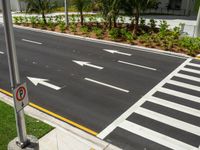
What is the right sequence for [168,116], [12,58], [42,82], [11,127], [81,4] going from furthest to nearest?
[81,4]
[42,82]
[168,116]
[11,127]
[12,58]

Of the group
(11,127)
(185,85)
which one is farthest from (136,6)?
(11,127)

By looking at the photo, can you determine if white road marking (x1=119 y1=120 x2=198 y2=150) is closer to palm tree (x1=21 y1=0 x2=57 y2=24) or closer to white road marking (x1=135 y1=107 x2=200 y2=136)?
white road marking (x1=135 y1=107 x2=200 y2=136)

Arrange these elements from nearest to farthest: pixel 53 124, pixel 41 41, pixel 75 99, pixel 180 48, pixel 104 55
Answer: pixel 53 124, pixel 75 99, pixel 104 55, pixel 180 48, pixel 41 41

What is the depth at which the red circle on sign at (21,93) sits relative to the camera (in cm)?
560

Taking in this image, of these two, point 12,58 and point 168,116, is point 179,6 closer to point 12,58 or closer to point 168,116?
Answer: point 168,116

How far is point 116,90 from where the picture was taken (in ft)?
36.1

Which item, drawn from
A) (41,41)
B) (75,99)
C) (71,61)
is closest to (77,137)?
(75,99)

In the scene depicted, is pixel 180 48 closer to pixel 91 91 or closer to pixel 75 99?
pixel 91 91

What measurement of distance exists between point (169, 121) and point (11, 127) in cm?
557

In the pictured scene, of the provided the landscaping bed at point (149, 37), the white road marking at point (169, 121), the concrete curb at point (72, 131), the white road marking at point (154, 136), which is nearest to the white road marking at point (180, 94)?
the white road marking at point (169, 121)

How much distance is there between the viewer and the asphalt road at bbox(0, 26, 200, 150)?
8.02 metres

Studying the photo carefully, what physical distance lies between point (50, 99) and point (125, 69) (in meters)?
5.20

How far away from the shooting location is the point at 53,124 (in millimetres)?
8133

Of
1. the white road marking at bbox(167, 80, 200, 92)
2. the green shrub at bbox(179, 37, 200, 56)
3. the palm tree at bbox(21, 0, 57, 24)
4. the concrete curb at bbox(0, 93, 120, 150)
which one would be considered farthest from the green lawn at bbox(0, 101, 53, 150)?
the palm tree at bbox(21, 0, 57, 24)
